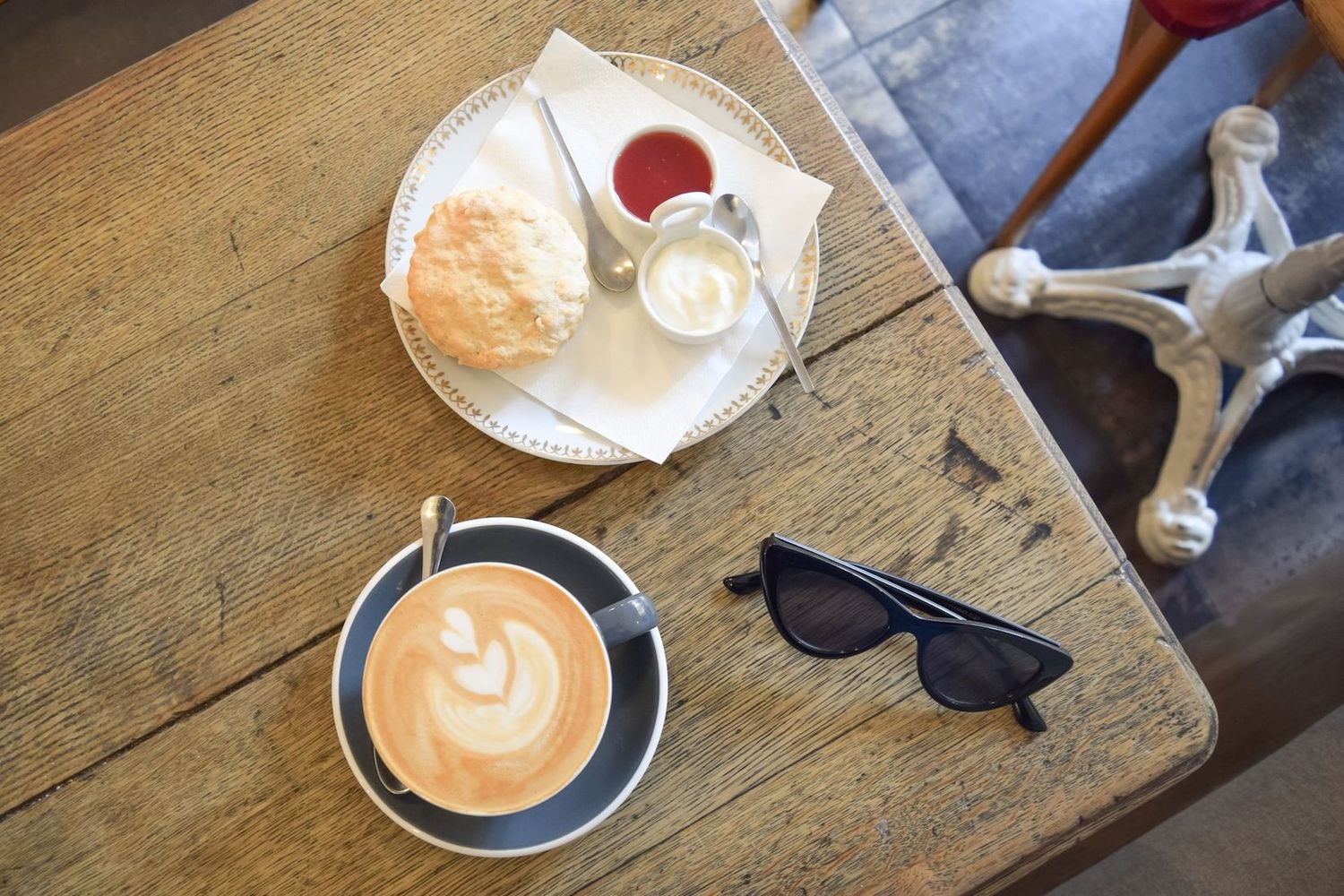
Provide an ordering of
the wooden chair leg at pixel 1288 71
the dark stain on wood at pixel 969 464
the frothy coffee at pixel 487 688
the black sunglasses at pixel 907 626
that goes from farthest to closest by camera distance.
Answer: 1. the wooden chair leg at pixel 1288 71
2. the dark stain on wood at pixel 969 464
3. the black sunglasses at pixel 907 626
4. the frothy coffee at pixel 487 688

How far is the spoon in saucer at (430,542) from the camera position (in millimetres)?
951

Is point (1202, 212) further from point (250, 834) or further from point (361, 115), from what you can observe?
point (250, 834)

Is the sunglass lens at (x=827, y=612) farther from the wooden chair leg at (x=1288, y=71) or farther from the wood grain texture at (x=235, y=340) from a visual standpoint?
the wooden chair leg at (x=1288, y=71)

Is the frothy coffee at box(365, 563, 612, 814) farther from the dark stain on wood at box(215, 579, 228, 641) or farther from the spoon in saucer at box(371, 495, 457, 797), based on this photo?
the dark stain on wood at box(215, 579, 228, 641)

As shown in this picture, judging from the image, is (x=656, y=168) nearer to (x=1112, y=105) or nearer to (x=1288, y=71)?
(x=1112, y=105)

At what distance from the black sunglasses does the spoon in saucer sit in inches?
13.6

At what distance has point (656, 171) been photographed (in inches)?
42.4

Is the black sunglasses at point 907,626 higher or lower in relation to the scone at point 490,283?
lower

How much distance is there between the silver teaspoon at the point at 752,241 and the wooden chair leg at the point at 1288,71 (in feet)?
4.41

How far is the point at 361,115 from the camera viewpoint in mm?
1124

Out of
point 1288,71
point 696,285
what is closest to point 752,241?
point 696,285

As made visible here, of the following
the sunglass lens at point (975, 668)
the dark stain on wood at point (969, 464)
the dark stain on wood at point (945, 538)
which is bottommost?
the sunglass lens at point (975, 668)

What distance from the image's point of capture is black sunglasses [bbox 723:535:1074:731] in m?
0.97

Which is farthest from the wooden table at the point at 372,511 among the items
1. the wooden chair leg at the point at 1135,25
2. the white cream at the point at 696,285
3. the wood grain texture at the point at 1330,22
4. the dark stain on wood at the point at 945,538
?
the wooden chair leg at the point at 1135,25
